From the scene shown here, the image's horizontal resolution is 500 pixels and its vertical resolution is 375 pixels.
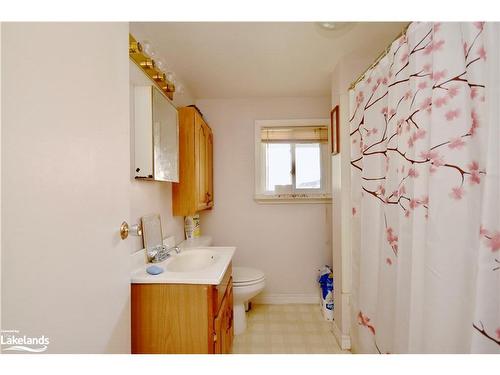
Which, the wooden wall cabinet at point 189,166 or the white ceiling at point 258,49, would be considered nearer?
the white ceiling at point 258,49

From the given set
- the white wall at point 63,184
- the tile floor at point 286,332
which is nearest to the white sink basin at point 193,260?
the tile floor at point 286,332

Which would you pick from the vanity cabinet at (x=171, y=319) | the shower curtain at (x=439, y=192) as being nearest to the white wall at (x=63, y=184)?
the vanity cabinet at (x=171, y=319)

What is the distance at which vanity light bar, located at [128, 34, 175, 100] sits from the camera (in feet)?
4.38

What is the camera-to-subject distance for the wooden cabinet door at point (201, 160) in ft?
6.90

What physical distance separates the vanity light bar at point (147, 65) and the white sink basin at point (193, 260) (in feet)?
3.95

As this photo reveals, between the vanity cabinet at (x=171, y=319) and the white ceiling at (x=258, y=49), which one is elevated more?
the white ceiling at (x=258, y=49)

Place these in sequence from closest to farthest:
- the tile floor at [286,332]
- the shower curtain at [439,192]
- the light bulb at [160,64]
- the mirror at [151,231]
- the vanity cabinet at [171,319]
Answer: the shower curtain at [439,192], the vanity cabinet at [171,319], the mirror at [151,231], the light bulb at [160,64], the tile floor at [286,332]

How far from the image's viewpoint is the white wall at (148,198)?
145 cm

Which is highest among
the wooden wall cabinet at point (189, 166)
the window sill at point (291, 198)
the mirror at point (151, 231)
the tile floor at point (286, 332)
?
the wooden wall cabinet at point (189, 166)

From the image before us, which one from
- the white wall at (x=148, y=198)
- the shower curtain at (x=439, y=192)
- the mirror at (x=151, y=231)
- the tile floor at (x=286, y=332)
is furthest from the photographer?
the tile floor at (x=286, y=332)

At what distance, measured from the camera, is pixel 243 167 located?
2871 millimetres

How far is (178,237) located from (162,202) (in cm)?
48

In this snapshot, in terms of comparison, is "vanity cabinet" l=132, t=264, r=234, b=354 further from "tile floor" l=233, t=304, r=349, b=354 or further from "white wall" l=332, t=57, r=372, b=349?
"white wall" l=332, t=57, r=372, b=349

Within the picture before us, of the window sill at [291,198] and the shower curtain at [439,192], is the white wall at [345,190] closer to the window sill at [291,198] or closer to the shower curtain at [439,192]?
the shower curtain at [439,192]
